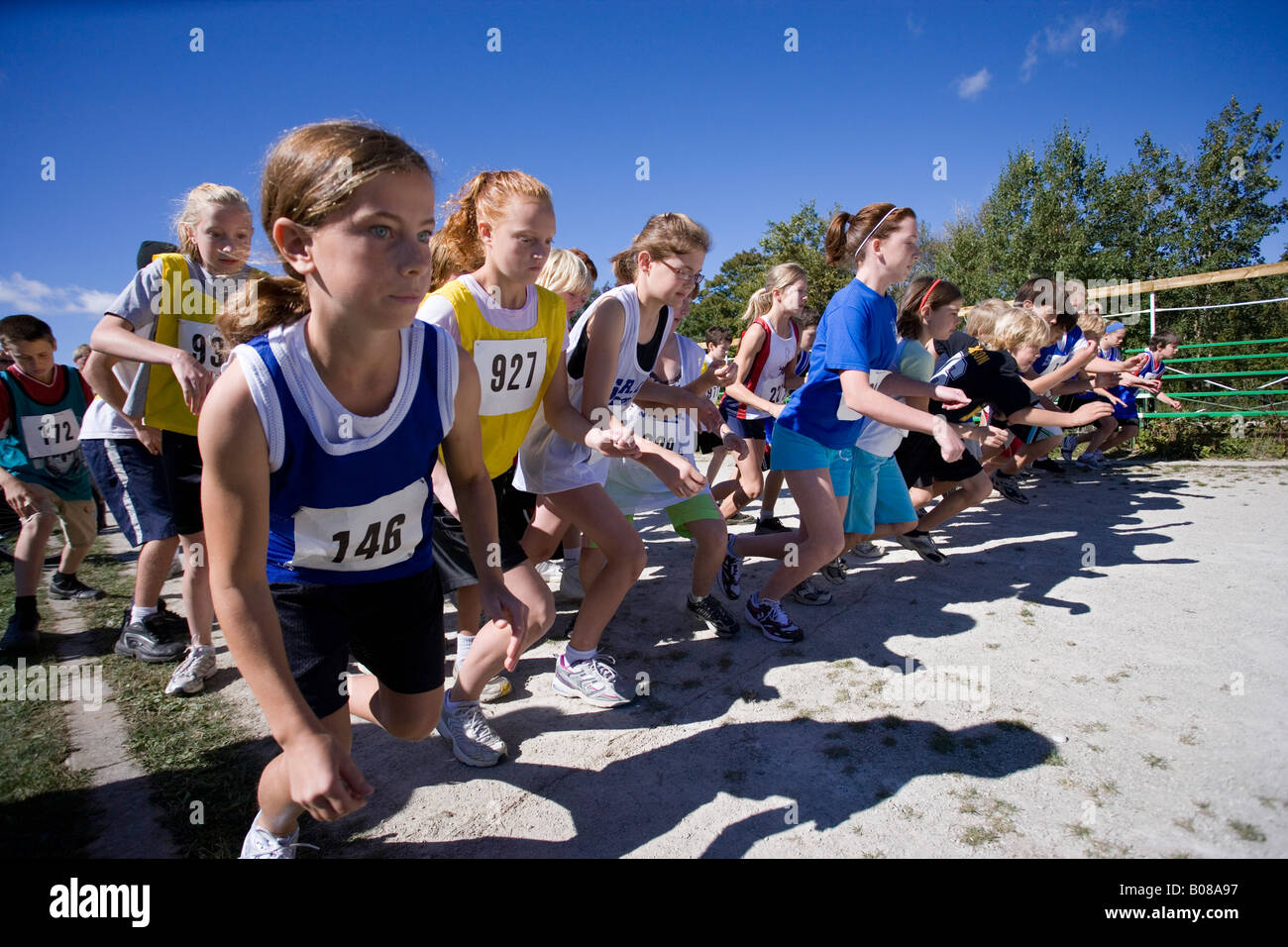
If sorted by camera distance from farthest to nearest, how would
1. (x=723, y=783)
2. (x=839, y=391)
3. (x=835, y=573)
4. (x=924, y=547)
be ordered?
1. (x=924, y=547)
2. (x=835, y=573)
3. (x=839, y=391)
4. (x=723, y=783)

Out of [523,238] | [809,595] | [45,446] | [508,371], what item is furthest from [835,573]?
[45,446]

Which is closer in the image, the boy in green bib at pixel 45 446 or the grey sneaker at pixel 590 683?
the grey sneaker at pixel 590 683

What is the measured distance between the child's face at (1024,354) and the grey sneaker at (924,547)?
4.98ft

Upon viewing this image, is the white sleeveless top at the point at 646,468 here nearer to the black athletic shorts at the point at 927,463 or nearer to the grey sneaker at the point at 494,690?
the grey sneaker at the point at 494,690

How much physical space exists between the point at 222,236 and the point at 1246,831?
14.7ft

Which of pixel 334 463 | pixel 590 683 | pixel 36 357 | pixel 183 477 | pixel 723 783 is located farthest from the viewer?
pixel 36 357

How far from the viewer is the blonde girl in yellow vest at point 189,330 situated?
3051 millimetres

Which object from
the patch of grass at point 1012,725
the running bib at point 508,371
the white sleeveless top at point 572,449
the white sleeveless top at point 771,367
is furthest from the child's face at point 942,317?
the running bib at point 508,371

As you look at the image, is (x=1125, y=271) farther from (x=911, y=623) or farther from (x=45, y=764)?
(x=45, y=764)

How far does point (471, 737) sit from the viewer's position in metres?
2.53

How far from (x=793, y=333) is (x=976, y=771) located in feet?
14.0

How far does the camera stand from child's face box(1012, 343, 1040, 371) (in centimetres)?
495

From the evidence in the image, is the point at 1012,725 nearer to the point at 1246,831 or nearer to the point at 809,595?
the point at 1246,831

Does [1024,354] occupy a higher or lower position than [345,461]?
higher
